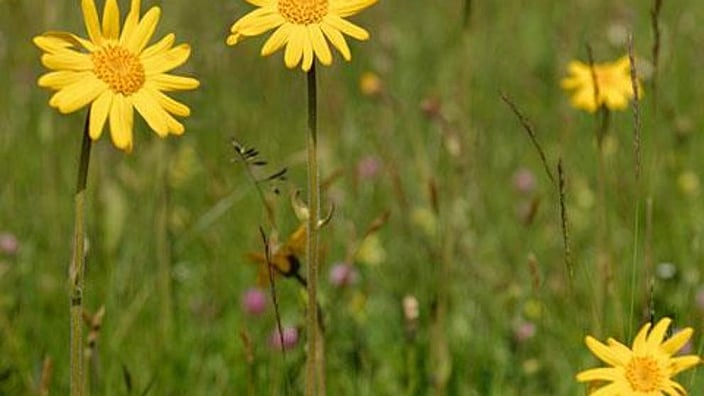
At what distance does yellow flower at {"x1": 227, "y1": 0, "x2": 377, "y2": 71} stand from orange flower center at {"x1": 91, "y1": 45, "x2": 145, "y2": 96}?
0.39ft

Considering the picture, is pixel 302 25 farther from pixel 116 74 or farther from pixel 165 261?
pixel 165 261

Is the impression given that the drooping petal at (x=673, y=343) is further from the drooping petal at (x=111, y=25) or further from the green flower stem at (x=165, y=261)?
the green flower stem at (x=165, y=261)

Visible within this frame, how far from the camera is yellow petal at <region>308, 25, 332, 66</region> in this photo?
4.46ft

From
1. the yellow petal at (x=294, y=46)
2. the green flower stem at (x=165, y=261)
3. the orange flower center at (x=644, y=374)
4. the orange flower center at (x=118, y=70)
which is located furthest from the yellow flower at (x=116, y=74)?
the green flower stem at (x=165, y=261)

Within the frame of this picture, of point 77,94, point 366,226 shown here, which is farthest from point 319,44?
point 366,226

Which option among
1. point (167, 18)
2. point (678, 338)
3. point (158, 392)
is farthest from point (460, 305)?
point (167, 18)

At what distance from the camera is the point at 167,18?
14.8ft

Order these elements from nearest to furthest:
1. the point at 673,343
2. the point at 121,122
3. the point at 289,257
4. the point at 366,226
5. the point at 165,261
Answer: the point at 121,122
the point at 673,343
the point at 289,257
the point at 165,261
the point at 366,226

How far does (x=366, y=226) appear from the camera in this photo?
3.32 metres

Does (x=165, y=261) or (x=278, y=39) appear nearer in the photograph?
(x=278, y=39)

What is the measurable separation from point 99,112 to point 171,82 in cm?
10

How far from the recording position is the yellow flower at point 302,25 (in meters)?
1.38

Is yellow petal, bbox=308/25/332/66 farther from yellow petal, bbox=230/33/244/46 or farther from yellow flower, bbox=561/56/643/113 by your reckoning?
yellow flower, bbox=561/56/643/113

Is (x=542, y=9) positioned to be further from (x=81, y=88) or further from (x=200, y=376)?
(x=81, y=88)
